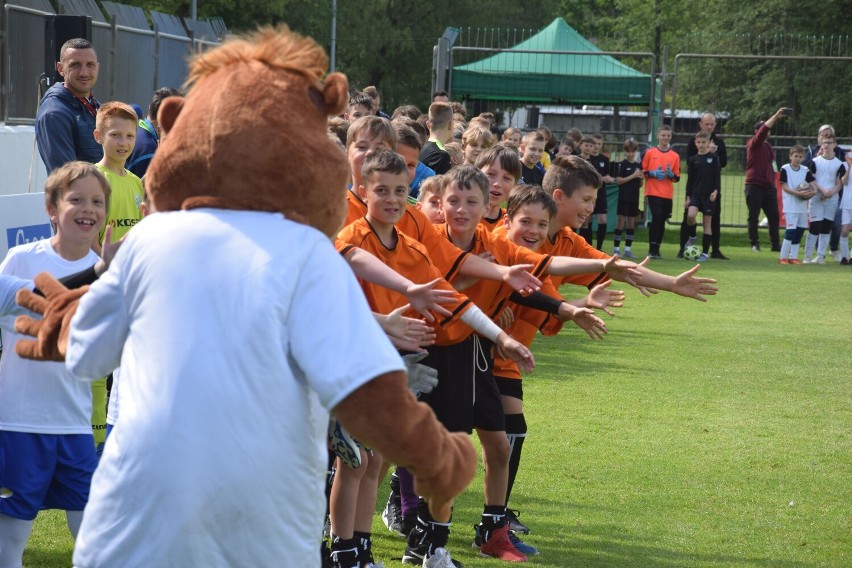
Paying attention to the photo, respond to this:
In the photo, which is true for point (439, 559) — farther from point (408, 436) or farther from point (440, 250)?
point (408, 436)

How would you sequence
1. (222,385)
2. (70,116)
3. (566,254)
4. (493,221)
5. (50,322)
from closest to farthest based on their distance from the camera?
(222,385), (50,322), (566,254), (493,221), (70,116)

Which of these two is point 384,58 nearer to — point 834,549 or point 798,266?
point 798,266

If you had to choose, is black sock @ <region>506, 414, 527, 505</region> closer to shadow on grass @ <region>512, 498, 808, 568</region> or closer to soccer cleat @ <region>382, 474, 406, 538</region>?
shadow on grass @ <region>512, 498, 808, 568</region>

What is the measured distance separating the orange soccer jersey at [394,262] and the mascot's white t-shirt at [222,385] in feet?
7.15

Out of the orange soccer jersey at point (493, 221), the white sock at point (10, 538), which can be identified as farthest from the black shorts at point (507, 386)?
the white sock at point (10, 538)

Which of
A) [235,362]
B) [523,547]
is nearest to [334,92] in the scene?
[235,362]

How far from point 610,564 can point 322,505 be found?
2851 mm

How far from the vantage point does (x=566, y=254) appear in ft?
20.6

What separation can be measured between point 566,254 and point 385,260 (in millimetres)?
1634

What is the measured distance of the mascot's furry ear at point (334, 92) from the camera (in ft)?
→ 9.95

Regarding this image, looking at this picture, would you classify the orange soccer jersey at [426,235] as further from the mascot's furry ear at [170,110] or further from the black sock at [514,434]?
the mascot's furry ear at [170,110]

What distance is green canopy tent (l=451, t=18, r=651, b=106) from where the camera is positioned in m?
22.7

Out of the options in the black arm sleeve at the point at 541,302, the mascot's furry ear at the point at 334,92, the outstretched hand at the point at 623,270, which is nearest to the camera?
the mascot's furry ear at the point at 334,92

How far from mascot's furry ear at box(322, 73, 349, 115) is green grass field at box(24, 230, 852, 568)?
296 centimetres
